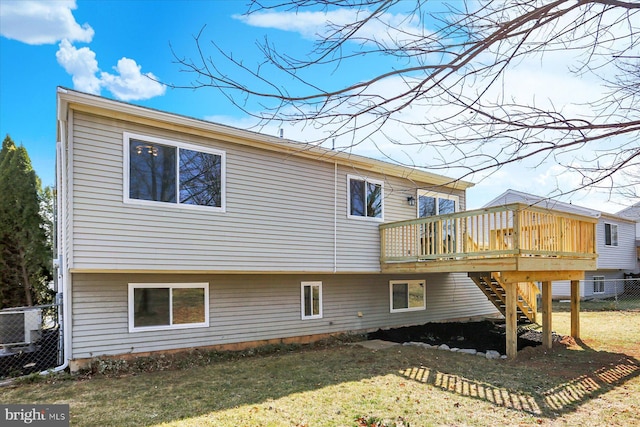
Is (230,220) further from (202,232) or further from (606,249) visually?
(606,249)

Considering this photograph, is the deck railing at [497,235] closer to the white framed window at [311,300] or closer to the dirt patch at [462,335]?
the white framed window at [311,300]

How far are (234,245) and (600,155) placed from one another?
6.36 metres

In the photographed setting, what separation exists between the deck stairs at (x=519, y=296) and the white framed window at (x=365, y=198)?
337 centimetres

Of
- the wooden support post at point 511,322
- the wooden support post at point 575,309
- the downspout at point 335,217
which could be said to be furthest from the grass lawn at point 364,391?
the downspout at point 335,217

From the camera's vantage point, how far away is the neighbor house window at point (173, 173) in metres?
7.27

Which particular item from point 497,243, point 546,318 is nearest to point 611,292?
point 546,318

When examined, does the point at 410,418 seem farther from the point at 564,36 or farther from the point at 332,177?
the point at 332,177

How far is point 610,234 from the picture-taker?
22.2 meters

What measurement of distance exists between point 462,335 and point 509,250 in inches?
145

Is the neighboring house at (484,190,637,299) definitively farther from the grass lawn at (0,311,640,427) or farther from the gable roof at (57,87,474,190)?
the gable roof at (57,87,474,190)

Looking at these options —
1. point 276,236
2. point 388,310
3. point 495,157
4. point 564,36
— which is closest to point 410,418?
point 495,157

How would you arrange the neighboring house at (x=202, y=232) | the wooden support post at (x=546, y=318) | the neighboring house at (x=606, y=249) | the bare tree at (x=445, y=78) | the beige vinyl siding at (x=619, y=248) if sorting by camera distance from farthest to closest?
the beige vinyl siding at (x=619, y=248) → the neighboring house at (x=606, y=249) → the wooden support post at (x=546, y=318) → the neighboring house at (x=202, y=232) → the bare tree at (x=445, y=78)

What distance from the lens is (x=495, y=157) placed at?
10.6ft

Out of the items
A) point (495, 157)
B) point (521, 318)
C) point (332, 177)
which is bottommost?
point (521, 318)
